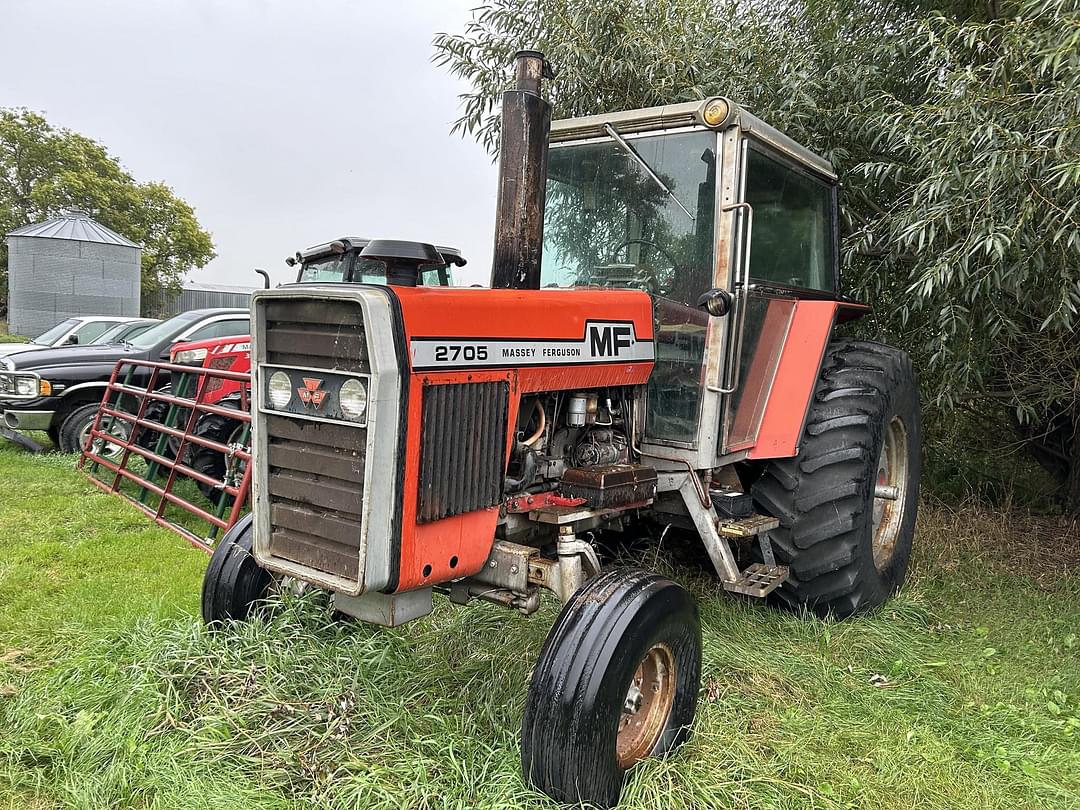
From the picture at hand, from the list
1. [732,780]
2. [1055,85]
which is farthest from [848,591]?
[1055,85]

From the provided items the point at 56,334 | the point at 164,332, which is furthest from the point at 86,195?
the point at 164,332

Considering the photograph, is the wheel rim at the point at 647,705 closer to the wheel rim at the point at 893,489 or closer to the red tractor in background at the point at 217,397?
the wheel rim at the point at 893,489

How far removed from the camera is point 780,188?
359cm

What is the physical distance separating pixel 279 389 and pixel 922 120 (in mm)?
3348

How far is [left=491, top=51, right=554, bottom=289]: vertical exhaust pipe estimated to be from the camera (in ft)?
9.18

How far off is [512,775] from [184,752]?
0.99 m

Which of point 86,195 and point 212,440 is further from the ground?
point 86,195

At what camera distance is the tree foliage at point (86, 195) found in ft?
88.1

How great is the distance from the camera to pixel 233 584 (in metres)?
2.98

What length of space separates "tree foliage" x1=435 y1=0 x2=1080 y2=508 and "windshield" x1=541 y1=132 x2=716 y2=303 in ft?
3.84

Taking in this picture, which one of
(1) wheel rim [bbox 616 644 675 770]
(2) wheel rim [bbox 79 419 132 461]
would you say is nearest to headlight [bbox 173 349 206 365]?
Answer: (2) wheel rim [bbox 79 419 132 461]

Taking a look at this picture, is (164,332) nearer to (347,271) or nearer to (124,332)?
(124,332)

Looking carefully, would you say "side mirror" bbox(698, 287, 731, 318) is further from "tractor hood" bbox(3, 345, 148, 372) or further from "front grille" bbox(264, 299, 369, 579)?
"tractor hood" bbox(3, 345, 148, 372)

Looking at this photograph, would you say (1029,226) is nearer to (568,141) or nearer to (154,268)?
(568,141)
